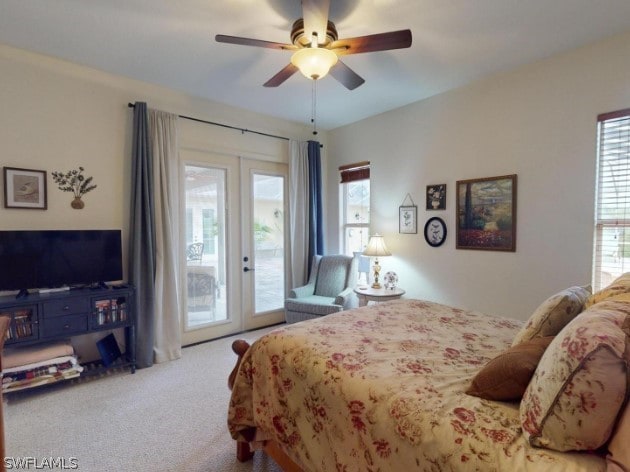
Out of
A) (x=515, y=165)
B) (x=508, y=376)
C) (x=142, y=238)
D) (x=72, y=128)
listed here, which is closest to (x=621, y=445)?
(x=508, y=376)

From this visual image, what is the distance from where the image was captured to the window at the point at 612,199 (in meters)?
2.40

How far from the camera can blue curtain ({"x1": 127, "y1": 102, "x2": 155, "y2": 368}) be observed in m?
3.10

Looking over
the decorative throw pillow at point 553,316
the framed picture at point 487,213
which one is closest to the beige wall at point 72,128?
the framed picture at point 487,213

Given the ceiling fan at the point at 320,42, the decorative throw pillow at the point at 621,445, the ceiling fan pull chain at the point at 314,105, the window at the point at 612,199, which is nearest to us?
the decorative throw pillow at the point at 621,445

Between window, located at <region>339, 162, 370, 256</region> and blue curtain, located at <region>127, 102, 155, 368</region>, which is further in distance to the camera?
window, located at <region>339, 162, 370, 256</region>


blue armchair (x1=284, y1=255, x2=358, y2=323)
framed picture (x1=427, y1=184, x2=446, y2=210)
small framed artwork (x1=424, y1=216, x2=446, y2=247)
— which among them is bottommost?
blue armchair (x1=284, y1=255, x2=358, y2=323)

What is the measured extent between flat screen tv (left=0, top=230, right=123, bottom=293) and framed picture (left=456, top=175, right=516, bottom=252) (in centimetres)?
344

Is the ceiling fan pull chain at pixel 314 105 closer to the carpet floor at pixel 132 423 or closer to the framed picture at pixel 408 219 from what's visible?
the framed picture at pixel 408 219

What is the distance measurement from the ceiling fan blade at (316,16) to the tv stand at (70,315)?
268 cm

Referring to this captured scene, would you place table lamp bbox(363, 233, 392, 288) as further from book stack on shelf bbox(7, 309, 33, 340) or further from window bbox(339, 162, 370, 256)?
book stack on shelf bbox(7, 309, 33, 340)

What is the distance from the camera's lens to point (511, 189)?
297 centimetres

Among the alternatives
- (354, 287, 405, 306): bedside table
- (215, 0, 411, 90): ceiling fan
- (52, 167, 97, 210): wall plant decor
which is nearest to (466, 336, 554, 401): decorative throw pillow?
(215, 0, 411, 90): ceiling fan

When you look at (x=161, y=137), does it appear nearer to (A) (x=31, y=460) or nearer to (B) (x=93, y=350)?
(B) (x=93, y=350)

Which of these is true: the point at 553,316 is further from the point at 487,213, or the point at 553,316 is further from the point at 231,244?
the point at 231,244
